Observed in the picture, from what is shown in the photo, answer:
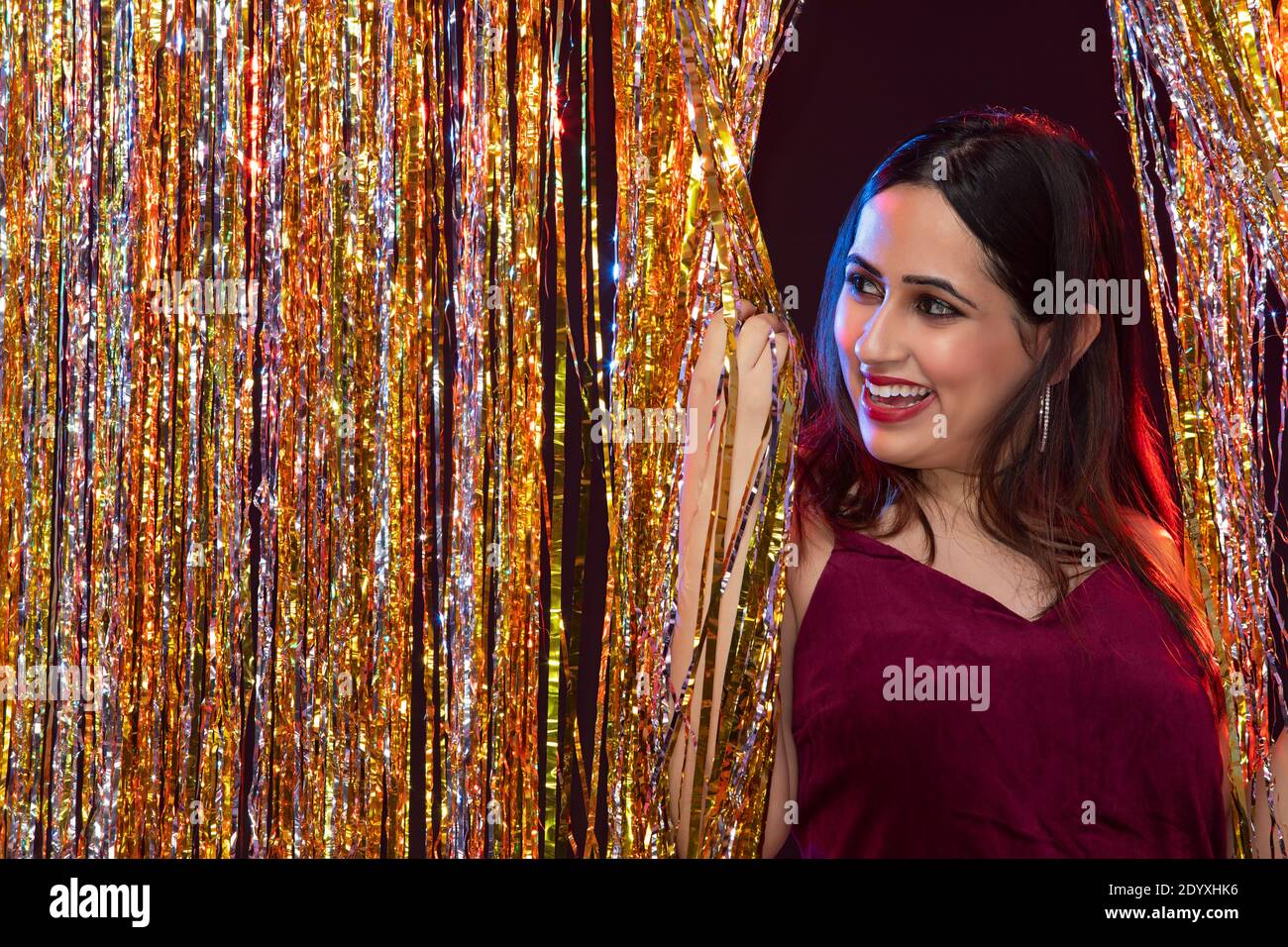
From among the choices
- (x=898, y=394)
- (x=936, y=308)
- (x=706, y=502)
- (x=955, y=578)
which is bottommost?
(x=955, y=578)

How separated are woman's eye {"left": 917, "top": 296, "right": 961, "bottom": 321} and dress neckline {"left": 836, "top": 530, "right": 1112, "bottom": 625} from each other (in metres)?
0.28

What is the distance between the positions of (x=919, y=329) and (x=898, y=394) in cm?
8

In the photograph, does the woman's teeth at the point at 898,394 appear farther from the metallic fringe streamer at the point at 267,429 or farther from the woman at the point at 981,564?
the metallic fringe streamer at the point at 267,429

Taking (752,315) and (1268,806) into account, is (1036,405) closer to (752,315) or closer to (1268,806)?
(752,315)

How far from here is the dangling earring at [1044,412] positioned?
5.32 ft

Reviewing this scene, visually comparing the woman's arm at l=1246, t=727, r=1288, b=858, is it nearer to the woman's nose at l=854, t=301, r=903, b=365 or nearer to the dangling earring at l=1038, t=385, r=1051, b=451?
the dangling earring at l=1038, t=385, r=1051, b=451

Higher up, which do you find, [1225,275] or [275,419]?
[1225,275]

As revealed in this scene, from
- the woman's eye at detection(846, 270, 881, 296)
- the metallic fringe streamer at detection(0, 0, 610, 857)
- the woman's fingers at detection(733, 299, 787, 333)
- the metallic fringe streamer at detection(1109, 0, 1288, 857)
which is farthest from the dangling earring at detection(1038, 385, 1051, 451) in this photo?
the metallic fringe streamer at detection(0, 0, 610, 857)

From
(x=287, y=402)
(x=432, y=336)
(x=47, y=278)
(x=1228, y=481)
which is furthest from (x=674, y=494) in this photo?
(x=47, y=278)

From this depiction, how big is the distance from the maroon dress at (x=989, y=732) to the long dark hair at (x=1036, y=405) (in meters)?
0.08

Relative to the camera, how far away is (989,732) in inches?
58.2

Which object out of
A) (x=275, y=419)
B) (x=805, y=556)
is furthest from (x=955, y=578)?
(x=275, y=419)

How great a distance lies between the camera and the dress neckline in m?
1.54
